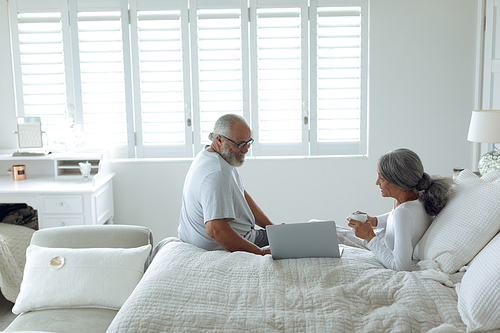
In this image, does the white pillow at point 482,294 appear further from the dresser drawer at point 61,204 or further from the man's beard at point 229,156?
the dresser drawer at point 61,204

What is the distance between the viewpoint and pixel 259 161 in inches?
142

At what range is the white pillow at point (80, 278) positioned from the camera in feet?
6.35

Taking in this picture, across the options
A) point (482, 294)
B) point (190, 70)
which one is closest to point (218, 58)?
point (190, 70)

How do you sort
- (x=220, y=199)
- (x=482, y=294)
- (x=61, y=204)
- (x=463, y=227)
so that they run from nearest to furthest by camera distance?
(x=482, y=294)
(x=463, y=227)
(x=220, y=199)
(x=61, y=204)

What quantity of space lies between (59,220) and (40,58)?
1289 millimetres

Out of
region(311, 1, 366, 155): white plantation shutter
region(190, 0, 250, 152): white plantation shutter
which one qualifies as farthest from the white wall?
region(190, 0, 250, 152): white plantation shutter

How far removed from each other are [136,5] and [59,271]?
86.2 inches

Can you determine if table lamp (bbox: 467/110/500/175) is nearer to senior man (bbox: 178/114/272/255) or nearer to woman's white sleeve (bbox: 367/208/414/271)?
woman's white sleeve (bbox: 367/208/414/271)

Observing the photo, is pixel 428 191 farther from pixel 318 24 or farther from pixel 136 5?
pixel 136 5

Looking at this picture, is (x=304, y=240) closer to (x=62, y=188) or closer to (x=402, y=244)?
(x=402, y=244)

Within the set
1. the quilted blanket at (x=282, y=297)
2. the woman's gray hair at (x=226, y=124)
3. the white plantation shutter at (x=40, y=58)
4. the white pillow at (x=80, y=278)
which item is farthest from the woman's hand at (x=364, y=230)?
the white plantation shutter at (x=40, y=58)

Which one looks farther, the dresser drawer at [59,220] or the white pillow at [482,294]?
the dresser drawer at [59,220]

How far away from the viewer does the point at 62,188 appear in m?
3.03

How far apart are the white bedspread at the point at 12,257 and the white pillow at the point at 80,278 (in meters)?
0.71
